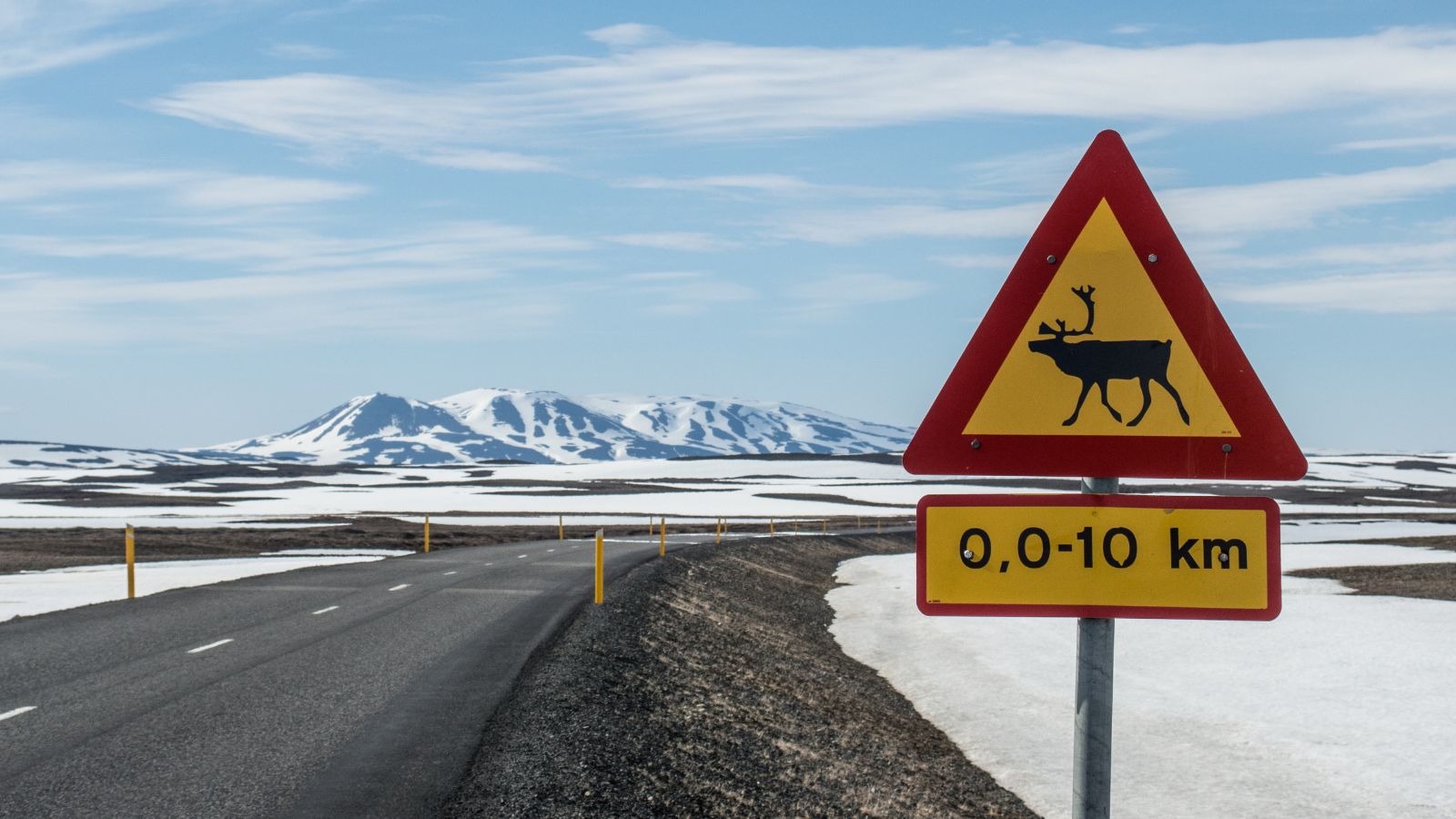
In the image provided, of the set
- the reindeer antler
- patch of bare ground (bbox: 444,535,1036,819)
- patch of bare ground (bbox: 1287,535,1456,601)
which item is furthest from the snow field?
the reindeer antler

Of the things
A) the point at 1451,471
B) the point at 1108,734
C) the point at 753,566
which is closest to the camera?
Answer: the point at 1108,734

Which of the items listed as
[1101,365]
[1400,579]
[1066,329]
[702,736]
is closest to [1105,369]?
[1101,365]

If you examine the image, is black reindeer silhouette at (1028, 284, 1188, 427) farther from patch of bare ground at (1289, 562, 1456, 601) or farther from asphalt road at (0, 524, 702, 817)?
patch of bare ground at (1289, 562, 1456, 601)

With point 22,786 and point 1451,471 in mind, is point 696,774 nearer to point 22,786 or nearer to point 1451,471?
point 22,786

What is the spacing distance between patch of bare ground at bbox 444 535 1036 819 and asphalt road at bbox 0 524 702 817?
0.46 meters

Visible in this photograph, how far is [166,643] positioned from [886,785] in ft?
28.2

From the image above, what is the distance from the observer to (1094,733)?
3.17 metres

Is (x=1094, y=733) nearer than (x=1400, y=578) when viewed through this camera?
Yes

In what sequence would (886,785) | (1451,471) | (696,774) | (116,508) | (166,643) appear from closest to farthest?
1. (696,774)
2. (886,785)
3. (166,643)
4. (116,508)
5. (1451,471)

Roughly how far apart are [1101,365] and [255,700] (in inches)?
346

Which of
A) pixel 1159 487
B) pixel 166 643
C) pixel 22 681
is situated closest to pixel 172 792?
pixel 22 681

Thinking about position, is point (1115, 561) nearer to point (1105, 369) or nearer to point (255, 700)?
point (1105, 369)

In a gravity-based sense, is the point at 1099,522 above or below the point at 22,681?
above

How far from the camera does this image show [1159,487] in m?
135
